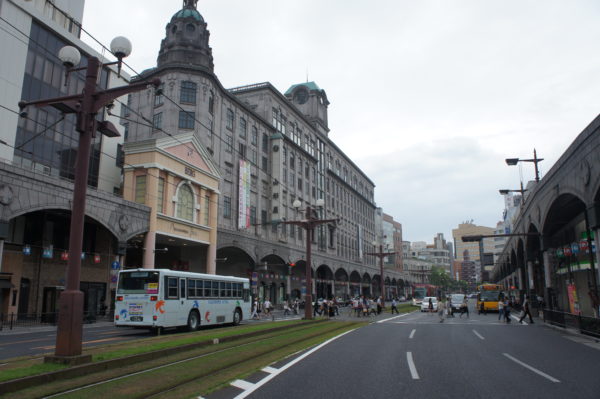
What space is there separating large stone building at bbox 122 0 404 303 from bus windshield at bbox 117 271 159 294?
1077 cm

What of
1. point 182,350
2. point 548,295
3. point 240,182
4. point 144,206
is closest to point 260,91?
point 240,182

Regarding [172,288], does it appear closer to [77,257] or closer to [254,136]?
[77,257]

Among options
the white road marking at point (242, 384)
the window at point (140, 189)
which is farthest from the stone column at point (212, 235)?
the white road marking at point (242, 384)

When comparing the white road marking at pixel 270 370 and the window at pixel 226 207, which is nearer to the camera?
the white road marking at pixel 270 370

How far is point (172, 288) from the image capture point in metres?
20.6

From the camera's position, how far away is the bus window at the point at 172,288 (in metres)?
20.3

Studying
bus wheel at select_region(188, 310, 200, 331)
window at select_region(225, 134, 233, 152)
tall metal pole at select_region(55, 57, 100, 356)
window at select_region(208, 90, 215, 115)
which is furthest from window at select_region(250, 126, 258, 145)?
tall metal pole at select_region(55, 57, 100, 356)

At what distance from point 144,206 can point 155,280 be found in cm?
1325

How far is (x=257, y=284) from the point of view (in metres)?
46.6

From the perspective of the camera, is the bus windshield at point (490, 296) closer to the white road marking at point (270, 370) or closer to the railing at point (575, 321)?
the railing at point (575, 321)

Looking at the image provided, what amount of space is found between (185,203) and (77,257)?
26375 mm

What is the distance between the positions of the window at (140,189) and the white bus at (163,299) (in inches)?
471

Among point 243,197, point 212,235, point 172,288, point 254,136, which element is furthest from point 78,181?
point 254,136

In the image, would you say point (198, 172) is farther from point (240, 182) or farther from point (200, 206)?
point (240, 182)
